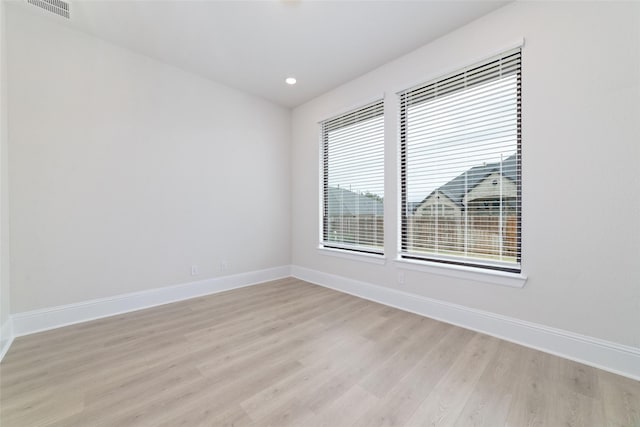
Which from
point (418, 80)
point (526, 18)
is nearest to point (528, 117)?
point (526, 18)

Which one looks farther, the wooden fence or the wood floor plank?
the wooden fence

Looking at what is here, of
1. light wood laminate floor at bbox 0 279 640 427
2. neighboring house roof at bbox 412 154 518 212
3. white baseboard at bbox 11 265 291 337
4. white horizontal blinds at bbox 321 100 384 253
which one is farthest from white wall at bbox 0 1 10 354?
neighboring house roof at bbox 412 154 518 212

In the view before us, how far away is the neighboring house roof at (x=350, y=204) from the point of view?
3.30m

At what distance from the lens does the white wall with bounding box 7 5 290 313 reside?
2.27m

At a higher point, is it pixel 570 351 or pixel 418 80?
pixel 418 80

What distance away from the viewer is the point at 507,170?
7.32 feet

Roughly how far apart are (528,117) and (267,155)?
11.0ft

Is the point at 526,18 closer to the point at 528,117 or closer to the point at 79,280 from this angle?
the point at 528,117

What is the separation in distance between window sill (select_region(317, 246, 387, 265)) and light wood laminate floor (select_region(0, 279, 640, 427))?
78 cm

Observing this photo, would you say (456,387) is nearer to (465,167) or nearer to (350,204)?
(465,167)

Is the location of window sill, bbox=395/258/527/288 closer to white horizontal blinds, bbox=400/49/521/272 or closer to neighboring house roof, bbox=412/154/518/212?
white horizontal blinds, bbox=400/49/521/272

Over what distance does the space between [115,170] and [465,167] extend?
12.3ft

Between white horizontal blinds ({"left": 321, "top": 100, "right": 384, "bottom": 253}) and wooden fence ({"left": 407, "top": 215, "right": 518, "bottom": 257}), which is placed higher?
white horizontal blinds ({"left": 321, "top": 100, "right": 384, "bottom": 253})

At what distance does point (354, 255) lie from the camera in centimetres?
339
